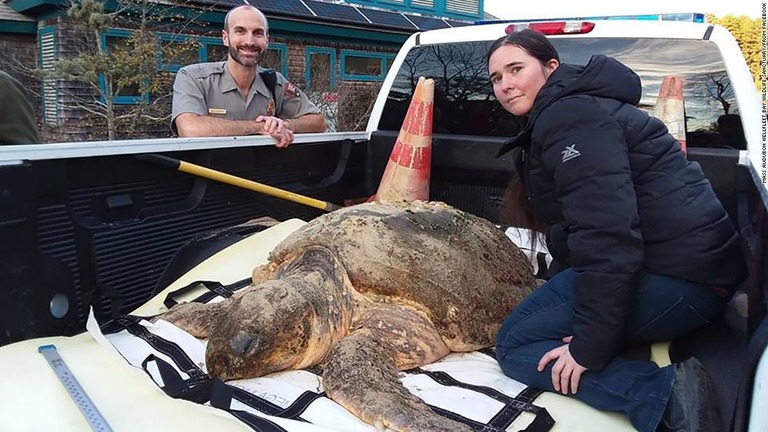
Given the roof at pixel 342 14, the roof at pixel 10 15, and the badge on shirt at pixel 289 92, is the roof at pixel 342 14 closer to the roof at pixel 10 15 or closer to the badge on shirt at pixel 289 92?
the roof at pixel 10 15

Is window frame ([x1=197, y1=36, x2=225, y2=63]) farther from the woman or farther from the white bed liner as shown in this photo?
the woman

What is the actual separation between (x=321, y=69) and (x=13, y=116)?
34.5 feet

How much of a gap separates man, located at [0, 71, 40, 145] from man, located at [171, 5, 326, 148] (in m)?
0.80

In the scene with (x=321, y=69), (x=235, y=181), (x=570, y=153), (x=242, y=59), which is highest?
(x=321, y=69)

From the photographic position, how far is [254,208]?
3346 mm

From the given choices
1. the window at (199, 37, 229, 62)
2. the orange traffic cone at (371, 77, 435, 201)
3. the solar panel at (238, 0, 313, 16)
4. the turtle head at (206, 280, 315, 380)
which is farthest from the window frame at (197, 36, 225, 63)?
the turtle head at (206, 280, 315, 380)

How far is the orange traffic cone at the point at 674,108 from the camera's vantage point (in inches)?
122

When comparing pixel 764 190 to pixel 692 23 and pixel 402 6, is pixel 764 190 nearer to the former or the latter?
pixel 692 23

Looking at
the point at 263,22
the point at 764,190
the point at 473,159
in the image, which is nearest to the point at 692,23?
the point at 473,159

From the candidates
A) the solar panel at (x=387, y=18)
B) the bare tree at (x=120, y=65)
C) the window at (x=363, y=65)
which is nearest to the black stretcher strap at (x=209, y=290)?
the bare tree at (x=120, y=65)

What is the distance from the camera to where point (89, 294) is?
249 cm

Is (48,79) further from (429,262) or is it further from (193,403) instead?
(193,403)

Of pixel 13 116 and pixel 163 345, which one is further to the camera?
pixel 13 116

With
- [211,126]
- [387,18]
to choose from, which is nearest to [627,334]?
[211,126]
